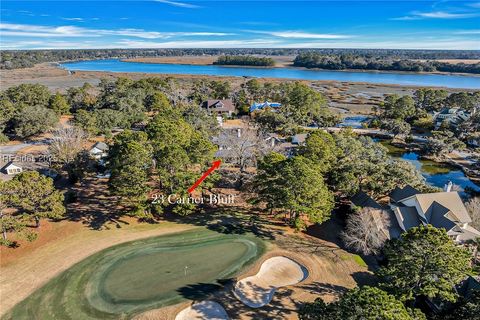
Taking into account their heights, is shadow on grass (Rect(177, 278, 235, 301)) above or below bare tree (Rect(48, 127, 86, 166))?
below

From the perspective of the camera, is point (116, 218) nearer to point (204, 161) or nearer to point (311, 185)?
point (204, 161)

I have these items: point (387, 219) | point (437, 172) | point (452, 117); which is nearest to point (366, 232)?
point (387, 219)

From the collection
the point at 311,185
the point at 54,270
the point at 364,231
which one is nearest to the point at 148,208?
the point at 54,270

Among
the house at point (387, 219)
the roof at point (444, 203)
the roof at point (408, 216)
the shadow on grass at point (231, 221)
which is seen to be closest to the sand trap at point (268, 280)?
the shadow on grass at point (231, 221)

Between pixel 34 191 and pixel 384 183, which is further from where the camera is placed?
pixel 384 183

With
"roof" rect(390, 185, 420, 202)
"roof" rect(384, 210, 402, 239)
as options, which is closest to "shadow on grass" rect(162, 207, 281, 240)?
"roof" rect(384, 210, 402, 239)

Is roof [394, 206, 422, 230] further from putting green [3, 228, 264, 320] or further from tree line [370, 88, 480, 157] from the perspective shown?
tree line [370, 88, 480, 157]

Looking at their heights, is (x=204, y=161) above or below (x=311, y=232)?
above

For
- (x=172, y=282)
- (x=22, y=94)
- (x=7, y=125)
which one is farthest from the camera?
(x=22, y=94)
